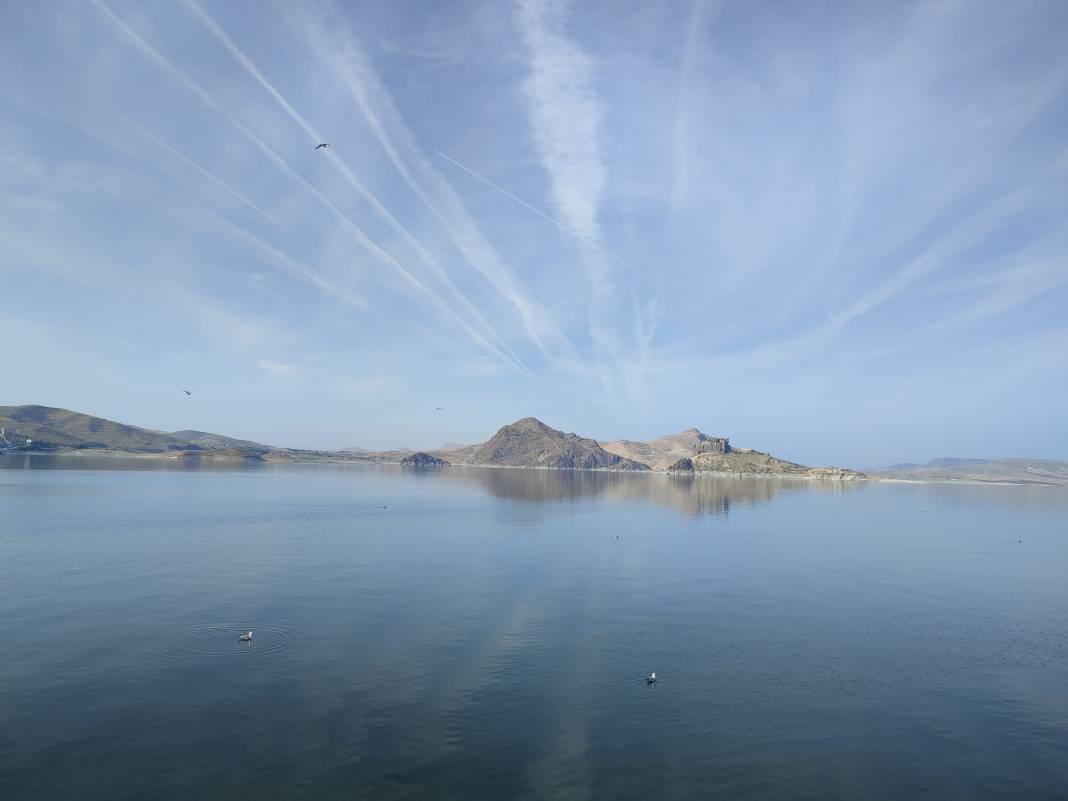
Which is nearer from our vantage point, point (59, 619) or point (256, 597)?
point (59, 619)

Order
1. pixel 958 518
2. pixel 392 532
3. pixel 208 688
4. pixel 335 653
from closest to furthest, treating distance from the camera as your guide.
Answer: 1. pixel 208 688
2. pixel 335 653
3. pixel 392 532
4. pixel 958 518

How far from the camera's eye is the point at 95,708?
32344 mm

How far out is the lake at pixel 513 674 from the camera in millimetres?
27531

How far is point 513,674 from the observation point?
129ft

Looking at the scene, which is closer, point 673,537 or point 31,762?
point 31,762

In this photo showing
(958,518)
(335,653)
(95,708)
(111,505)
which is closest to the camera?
(95,708)

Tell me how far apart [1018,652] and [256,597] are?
65750 millimetres

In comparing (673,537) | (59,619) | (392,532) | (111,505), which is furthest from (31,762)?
(111,505)

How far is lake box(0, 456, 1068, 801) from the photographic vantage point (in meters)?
27.5

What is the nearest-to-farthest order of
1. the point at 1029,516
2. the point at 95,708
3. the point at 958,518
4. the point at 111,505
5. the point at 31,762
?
1. the point at 31,762
2. the point at 95,708
3. the point at 111,505
4. the point at 958,518
5. the point at 1029,516

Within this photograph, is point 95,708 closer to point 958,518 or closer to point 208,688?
point 208,688

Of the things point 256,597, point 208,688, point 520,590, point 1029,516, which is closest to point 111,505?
point 256,597

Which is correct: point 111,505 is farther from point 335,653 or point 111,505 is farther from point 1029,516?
point 1029,516

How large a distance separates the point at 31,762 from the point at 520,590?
43.3m
